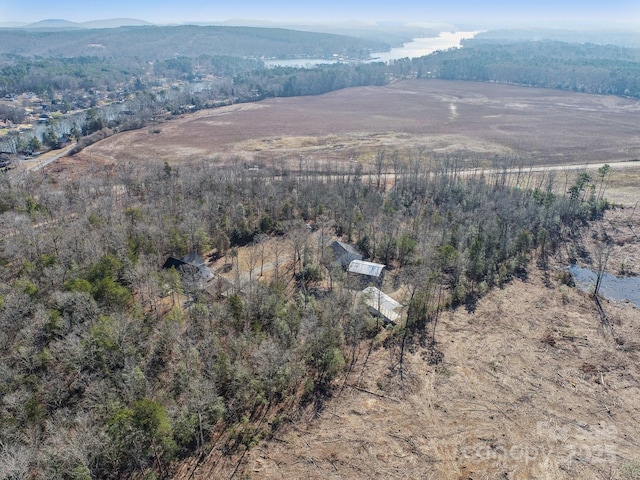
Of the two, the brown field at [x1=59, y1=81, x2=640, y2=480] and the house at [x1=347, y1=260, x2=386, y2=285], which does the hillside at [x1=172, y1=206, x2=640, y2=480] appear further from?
the house at [x1=347, y1=260, x2=386, y2=285]

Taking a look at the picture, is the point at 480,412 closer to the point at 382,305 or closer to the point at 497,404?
the point at 497,404

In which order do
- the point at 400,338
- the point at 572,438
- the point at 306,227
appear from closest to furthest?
the point at 572,438, the point at 400,338, the point at 306,227

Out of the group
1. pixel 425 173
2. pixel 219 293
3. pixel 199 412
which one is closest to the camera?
pixel 199 412

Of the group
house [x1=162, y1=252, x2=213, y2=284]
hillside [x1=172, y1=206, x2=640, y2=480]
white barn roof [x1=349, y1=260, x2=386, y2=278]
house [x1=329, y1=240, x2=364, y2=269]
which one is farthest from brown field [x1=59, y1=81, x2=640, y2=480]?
house [x1=162, y1=252, x2=213, y2=284]

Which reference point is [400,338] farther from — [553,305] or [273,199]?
[273,199]

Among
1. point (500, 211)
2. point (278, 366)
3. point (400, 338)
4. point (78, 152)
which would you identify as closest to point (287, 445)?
point (278, 366)

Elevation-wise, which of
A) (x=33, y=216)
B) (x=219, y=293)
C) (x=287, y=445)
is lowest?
(x=287, y=445)

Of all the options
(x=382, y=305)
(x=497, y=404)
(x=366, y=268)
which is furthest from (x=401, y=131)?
(x=497, y=404)
